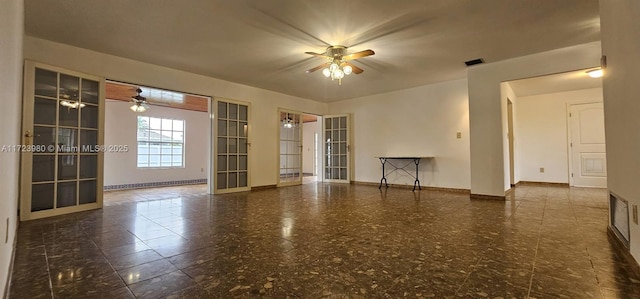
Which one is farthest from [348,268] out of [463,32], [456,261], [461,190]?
[461,190]

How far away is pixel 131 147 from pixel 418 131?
7.25 meters

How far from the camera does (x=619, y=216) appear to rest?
7.35 ft

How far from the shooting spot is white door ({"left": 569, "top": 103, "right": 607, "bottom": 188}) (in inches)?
234

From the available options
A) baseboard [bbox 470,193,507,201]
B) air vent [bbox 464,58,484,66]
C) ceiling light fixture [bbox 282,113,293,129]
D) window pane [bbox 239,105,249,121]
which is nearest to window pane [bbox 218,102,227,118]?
window pane [bbox 239,105,249,121]

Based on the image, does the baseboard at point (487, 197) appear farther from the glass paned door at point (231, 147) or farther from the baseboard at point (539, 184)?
the glass paned door at point (231, 147)

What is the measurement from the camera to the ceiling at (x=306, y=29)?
9.11ft

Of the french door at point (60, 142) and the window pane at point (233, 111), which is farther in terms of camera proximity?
the window pane at point (233, 111)

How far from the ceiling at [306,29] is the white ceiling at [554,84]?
171 cm

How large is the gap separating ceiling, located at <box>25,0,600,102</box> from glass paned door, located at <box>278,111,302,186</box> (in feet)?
8.37

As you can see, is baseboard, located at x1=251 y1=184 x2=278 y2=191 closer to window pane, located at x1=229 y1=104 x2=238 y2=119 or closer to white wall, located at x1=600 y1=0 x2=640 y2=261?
window pane, located at x1=229 y1=104 x2=238 y2=119

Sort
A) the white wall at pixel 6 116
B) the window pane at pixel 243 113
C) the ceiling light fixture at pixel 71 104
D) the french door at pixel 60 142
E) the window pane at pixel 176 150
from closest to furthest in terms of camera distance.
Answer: the white wall at pixel 6 116 < the french door at pixel 60 142 < the ceiling light fixture at pixel 71 104 < the window pane at pixel 243 113 < the window pane at pixel 176 150

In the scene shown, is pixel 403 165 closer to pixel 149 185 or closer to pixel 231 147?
pixel 231 147

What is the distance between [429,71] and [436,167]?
2.09m

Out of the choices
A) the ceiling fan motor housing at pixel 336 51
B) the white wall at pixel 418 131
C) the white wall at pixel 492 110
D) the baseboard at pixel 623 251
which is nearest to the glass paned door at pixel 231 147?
the ceiling fan motor housing at pixel 336 51
